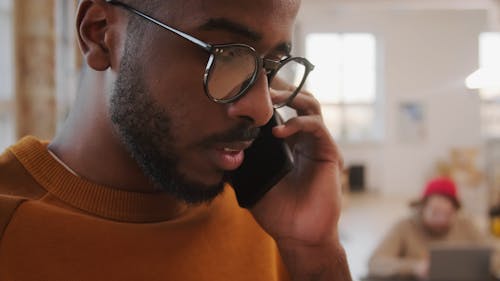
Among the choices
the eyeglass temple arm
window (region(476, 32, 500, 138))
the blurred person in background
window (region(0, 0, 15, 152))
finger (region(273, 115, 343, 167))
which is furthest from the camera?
window (region(476, 32, 500, 138))

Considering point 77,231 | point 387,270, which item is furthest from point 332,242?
point 387,270

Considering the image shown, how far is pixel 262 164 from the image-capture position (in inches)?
47.4

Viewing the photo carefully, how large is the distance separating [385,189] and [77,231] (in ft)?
38.3

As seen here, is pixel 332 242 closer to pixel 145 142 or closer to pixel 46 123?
pixel 145 142

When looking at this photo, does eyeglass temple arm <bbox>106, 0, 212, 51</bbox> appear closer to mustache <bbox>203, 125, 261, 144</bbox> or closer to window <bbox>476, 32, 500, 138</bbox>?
mustache <bbox>203, 125, 261, 144</bbox>

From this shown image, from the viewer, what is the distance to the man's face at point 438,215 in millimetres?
3904

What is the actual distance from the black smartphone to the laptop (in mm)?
2410

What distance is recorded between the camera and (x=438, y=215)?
3914 millimetres

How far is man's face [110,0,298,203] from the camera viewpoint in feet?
2.98

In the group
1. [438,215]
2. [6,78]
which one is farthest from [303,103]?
[6,78]

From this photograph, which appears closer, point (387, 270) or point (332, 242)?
point (332, 242)

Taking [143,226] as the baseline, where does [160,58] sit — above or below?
above

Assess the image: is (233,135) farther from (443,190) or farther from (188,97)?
(443,190)

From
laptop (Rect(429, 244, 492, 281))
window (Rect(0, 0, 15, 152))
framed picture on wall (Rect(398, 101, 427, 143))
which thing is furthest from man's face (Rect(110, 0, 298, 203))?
framed picture on wall (Rect(398, 101, 427, 143))
